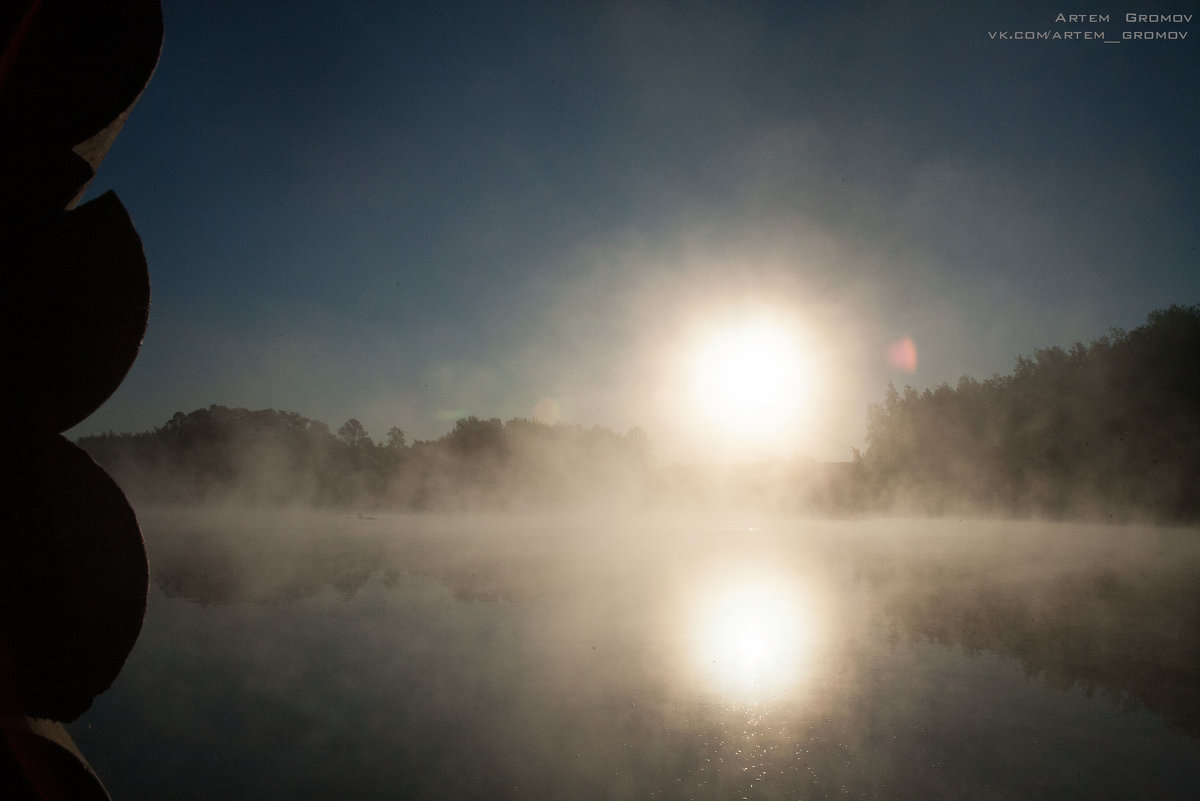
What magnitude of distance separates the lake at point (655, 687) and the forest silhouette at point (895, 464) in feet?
29.9

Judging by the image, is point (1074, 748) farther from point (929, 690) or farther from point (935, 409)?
point (935, 409)

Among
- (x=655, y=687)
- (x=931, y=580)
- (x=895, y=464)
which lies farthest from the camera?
(x=895, y=464)

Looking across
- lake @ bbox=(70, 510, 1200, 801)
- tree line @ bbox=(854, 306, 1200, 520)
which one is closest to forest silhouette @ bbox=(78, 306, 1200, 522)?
tree line @ bbox=(854, 306, 1200, 520)

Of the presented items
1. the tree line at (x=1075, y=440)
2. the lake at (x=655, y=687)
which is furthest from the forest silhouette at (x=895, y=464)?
the lake at (x=655, y=687)

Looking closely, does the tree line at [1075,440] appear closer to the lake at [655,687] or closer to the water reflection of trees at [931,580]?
the water reflection of trees at [931,580]

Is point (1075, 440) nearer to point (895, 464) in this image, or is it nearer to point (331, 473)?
point (895, 464)

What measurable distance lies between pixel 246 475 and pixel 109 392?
24.0 m

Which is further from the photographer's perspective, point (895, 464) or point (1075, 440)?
point (895, 464)

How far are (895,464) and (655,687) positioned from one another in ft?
68.3

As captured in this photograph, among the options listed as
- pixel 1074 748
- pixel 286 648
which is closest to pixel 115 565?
pixel 1074 748

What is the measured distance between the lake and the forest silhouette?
9.13 metres

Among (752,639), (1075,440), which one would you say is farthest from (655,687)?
(1075,440)

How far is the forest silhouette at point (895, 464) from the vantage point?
1344 centimetres

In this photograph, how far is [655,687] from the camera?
10.8 ft
